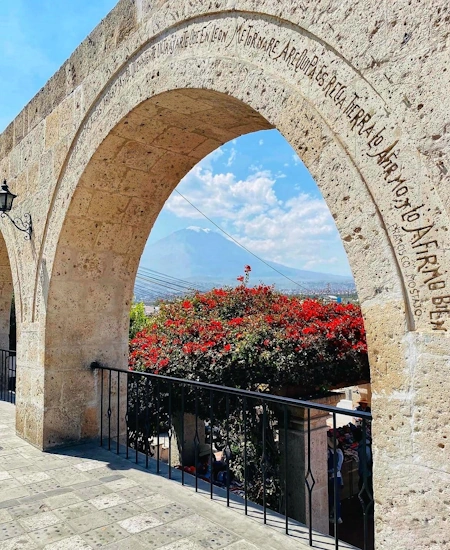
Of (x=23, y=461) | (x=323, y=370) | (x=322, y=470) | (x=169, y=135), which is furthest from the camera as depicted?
(x=323, y=370)

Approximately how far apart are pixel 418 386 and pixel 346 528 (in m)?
5.96

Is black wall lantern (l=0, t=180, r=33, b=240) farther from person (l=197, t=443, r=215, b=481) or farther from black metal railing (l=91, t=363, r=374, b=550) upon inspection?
person (l=197, t=443, r=215, b=481)

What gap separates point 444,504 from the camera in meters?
1.58

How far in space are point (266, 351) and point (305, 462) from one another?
4.08ft

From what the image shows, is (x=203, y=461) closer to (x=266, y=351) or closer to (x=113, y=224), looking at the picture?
(x=266, y=351)

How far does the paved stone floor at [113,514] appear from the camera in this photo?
2492 millimetres

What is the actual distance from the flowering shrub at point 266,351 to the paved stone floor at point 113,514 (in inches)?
74.1

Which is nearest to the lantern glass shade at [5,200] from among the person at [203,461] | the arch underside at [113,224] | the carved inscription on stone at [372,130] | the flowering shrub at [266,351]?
the arch underside at [113,224]

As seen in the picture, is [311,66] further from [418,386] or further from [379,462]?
[379,462]

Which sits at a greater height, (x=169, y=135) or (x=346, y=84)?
(x=169, y=135)

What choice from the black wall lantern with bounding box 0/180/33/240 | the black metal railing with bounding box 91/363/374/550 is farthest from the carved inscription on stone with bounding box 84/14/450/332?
the black wall lantern with bounding box 0/180/33/240

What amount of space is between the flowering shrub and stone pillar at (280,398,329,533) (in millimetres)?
499

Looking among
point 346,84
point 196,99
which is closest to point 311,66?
point 346,84

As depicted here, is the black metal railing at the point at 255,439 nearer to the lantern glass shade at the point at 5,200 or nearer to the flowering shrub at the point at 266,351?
the flowering shrub at the point at 266,351
